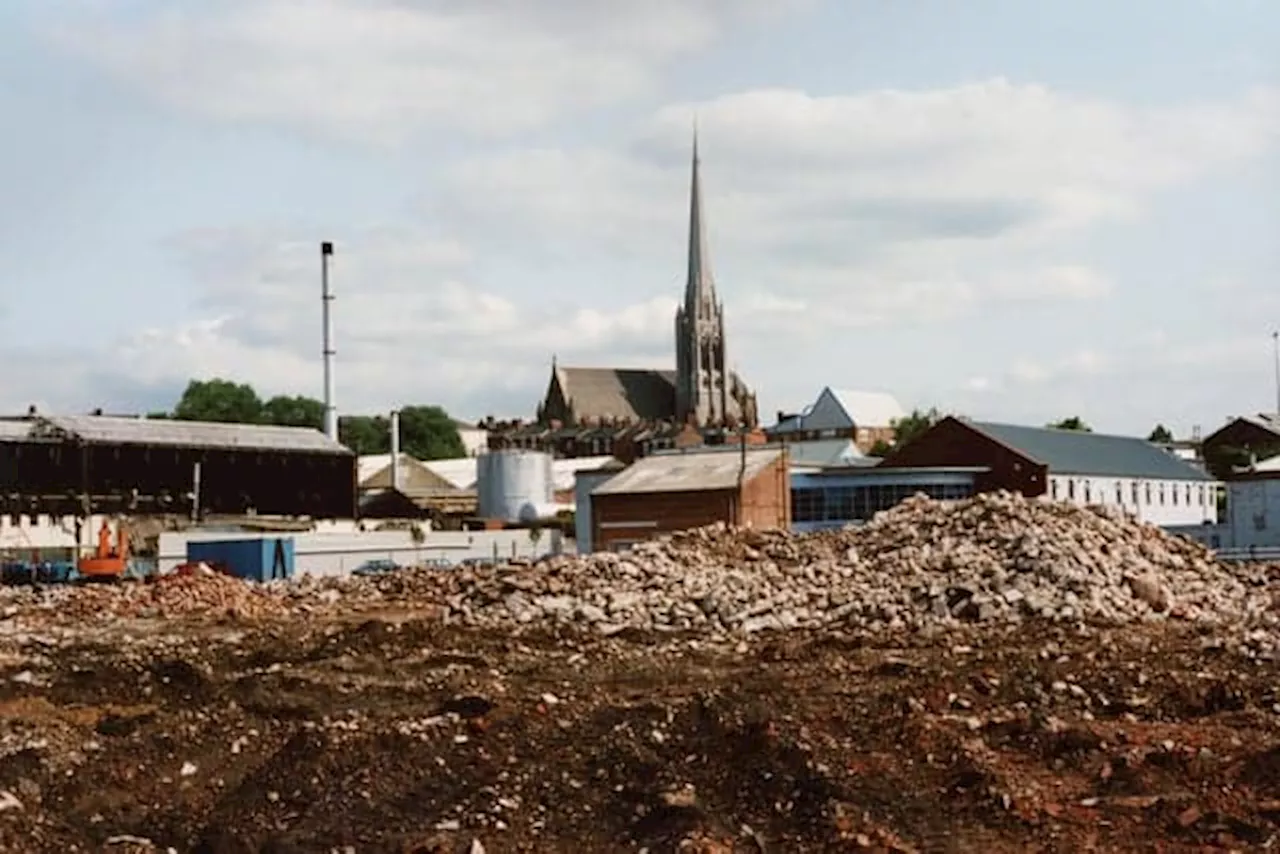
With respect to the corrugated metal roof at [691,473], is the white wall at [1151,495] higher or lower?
lower

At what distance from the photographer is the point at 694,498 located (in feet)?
192

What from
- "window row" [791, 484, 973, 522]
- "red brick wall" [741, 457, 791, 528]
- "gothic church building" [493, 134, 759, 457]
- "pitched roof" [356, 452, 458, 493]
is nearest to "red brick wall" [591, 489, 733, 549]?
"red brick wall" [741, 457, 791, 528]

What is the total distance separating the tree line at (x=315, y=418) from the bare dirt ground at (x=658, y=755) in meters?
106

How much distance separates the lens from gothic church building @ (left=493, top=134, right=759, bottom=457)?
531 feet

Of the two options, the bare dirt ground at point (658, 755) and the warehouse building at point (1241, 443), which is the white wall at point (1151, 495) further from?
the bare dirt ground at point (658, 755)

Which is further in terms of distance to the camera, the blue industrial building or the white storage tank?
the white storage tank

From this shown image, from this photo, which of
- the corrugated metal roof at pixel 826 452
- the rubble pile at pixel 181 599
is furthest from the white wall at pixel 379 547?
the corrugated metal roof at pixel 826 452

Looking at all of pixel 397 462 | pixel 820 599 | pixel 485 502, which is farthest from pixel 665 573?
pixel 397 462

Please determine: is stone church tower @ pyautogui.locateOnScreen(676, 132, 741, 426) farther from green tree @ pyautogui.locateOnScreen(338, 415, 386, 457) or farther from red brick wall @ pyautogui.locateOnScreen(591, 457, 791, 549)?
red brick wall @ pyautogui.locateOnScreen(591, 457, 791, 549)

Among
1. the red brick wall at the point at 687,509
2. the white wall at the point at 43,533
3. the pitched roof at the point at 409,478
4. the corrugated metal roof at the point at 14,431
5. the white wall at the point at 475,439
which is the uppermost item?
the white wall at the point at 475,439

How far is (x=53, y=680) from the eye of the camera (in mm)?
21031

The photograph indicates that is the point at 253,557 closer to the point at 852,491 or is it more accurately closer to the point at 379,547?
the point at 379,547

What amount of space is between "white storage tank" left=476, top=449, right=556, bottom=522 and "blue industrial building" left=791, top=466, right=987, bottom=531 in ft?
74.3

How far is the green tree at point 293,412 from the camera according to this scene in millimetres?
138250
